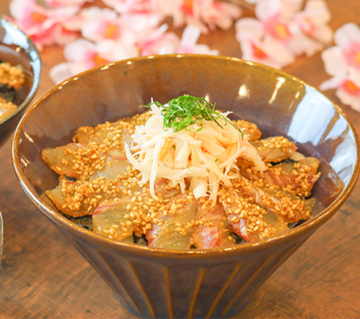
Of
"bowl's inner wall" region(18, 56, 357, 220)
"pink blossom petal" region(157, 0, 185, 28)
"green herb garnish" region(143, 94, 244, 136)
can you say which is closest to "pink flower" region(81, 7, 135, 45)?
"pink blossom petal" region(157, 0, 185, 28)

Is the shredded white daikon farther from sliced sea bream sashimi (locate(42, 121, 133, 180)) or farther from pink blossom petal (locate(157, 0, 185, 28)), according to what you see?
pink blossom petal (locate(157, 0, 185, 28))

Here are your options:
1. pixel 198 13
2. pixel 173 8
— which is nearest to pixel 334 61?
pixel 198 13

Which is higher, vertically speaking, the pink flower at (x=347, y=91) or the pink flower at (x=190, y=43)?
the pink flower at (x=190, y=43)

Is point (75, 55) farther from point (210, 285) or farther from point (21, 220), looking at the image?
point (210, 285)

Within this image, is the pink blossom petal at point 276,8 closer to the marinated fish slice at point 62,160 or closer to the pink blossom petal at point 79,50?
the pink blossom petal at point 79,50

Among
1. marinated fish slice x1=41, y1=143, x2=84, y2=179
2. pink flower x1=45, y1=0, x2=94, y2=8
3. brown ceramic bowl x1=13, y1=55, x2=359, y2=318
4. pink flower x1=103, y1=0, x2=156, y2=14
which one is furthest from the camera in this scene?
pink flower x1=45, y1=0, x2=94, y2=8

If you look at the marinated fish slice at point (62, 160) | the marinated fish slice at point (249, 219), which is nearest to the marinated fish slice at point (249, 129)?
the marinated fish slice at point (249, 219)

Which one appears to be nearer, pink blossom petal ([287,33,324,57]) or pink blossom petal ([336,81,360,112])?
pink blossom petal ([336,81,360,112])
